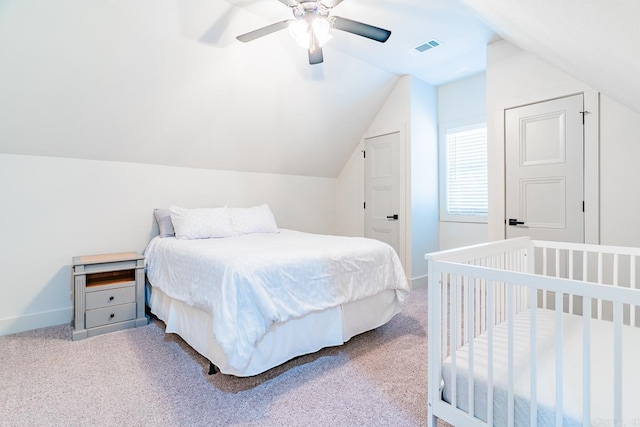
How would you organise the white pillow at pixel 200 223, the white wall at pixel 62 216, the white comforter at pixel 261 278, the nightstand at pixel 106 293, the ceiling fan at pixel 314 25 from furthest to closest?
the white pillow at pixel 200 223 < the white wall at pixel 62 216 < the nightstand at pixel 106 293 < the ceiling fan at pixel 314 25 < the white comforter at pixel 261 278

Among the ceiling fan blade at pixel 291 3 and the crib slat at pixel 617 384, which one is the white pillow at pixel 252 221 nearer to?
the ceiling fan blade at pixel 291 3

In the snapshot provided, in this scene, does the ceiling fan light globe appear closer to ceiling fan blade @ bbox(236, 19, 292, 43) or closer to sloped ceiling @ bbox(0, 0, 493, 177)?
ceiling fan blade @ bbox(236, 19, 292, 43)

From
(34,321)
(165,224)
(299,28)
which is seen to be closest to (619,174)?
(299,28)

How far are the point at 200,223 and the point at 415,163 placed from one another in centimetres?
261

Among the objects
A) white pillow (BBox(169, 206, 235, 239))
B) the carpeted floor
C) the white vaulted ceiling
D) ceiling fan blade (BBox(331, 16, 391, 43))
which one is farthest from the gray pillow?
ceiling fan blade (BBox(331, 16, 391, 43))

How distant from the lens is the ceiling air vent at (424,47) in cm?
312

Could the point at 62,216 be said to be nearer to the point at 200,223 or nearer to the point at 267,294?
the point at 200,223

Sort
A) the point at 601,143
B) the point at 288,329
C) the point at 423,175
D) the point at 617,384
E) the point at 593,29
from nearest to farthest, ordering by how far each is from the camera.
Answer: the point at 617,384 < the point at 593,29 < the point at 288,329 < the point at 601,143 < the point at 423,175

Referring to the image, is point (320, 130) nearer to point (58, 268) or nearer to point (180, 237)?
point (180, 237)

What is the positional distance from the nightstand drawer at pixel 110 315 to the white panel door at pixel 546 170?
351 cm

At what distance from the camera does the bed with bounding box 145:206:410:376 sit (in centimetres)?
180

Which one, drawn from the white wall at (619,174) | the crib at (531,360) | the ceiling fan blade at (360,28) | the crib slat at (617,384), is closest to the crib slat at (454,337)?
the crib at (531,360)

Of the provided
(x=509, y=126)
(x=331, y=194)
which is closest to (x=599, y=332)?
(x=509, y=126)

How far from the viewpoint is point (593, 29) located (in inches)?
40.9
